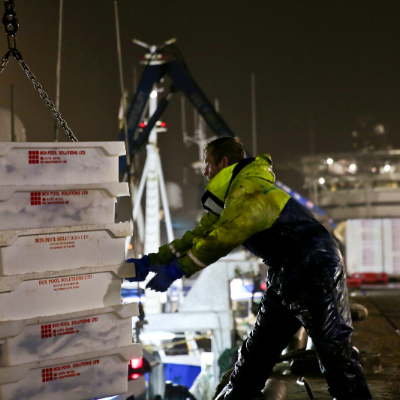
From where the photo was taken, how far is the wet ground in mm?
3924

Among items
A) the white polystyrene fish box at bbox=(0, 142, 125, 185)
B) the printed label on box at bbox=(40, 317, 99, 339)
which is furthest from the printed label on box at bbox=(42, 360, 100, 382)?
the white polystyrene fish box at bbox=(0, 142, 125, 185)

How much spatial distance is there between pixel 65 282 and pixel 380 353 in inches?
138

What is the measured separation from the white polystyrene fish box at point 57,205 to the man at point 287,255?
1.83ft

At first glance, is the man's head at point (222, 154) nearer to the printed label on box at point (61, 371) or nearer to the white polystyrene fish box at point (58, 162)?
the white polystyrene fish box at point (58, 162)

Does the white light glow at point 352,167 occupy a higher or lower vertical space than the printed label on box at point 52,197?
higher

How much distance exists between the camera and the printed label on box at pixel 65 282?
298 cm

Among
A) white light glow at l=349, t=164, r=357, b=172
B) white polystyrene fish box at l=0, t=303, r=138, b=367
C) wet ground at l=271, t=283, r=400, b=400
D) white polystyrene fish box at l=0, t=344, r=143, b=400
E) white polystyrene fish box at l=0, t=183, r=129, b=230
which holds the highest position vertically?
white light glow at l=349, t=164, r=357, b=172

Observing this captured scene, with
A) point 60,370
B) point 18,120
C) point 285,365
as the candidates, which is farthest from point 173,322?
point 60,370

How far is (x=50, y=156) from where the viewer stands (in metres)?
3.09

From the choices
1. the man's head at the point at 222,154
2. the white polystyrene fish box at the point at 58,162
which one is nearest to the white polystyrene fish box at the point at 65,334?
the white polystyrene fish box at the point at 58,162

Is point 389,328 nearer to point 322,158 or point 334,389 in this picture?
point 334,389

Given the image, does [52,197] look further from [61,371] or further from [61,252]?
[61,371]

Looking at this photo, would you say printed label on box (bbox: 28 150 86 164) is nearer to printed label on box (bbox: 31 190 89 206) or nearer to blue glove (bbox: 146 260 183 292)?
printed label on box (bbox: 31 190 89 206)

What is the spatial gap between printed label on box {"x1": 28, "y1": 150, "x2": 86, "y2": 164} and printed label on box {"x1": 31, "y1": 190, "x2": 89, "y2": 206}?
20 centimetres
